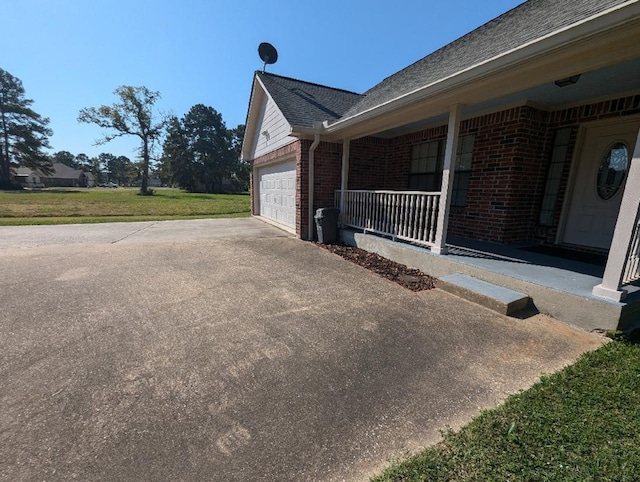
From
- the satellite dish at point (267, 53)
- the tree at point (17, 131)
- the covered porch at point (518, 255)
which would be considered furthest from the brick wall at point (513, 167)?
the tree at point (17, 131)

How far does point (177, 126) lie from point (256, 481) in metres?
53.3

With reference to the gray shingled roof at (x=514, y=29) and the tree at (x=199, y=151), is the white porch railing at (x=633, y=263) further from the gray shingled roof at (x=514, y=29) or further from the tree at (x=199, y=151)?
the tree at (x=199, y=151)

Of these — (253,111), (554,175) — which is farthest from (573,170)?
(253,111)

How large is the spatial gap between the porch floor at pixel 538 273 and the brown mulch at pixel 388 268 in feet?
0.47

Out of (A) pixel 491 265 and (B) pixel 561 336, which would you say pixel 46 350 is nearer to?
(B) pixel 561 336

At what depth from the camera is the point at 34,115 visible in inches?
1672

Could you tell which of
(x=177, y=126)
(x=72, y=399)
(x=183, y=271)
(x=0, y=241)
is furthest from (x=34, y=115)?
(x=72, y=399)

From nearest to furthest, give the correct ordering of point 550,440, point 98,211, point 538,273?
point 550,440, point 538,273, point 98,211

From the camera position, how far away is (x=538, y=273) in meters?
3.83

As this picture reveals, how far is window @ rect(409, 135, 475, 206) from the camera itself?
6258 mm

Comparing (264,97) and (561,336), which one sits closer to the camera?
(561,336)

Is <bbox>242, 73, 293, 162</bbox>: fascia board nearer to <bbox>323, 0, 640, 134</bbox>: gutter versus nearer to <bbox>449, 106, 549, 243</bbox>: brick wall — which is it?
<bbox>323, 0, 640, 134</bbox>: gutter

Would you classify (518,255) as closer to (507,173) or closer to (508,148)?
(507,173)

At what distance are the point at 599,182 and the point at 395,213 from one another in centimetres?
353
